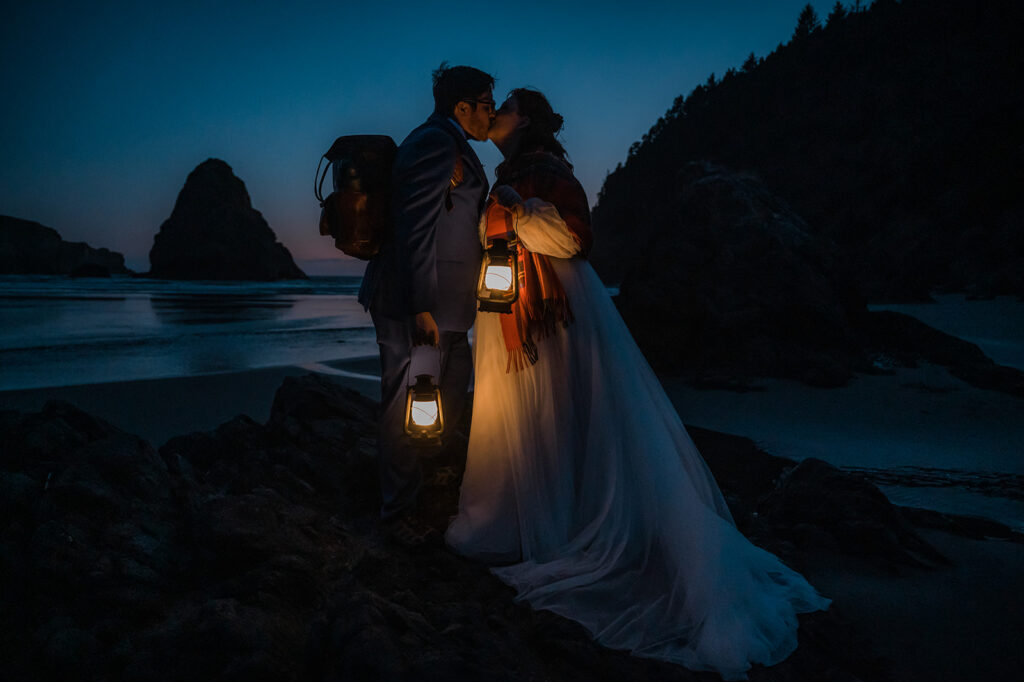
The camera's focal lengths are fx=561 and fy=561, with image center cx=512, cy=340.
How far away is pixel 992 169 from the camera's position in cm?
2075

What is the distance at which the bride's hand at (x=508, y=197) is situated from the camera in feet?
8.27

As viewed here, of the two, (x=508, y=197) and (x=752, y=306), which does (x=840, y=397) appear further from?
(x=508, y=197)

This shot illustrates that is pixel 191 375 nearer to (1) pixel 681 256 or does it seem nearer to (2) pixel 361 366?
(2) pixel 361 366

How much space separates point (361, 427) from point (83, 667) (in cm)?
254

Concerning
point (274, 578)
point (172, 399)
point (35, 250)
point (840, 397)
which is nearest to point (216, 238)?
point (35, 250)

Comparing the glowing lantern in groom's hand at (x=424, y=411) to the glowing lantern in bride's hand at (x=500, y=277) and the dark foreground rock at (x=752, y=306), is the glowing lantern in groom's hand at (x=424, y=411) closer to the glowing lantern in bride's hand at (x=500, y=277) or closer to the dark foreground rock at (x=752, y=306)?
the glowing lantern in bride's hand at (x=500, y=277)

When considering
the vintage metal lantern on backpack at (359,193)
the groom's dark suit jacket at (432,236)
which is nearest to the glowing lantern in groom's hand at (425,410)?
the groom's dark suit jacket at (432,236)

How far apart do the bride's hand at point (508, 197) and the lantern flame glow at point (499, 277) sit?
10.8 inches

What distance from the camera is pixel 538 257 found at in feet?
8.86

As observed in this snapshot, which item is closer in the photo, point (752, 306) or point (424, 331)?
point (424, 331)

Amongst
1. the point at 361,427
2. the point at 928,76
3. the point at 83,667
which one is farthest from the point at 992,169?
the point at 83,667

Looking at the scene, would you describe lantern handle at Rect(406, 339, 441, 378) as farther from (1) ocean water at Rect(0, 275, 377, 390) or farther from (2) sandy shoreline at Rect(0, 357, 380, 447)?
(1) ocean water at Rect(0, 275, 377, 390)

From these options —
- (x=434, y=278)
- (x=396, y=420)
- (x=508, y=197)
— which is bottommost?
(x=396, y=420)

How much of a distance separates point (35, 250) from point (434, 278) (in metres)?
90.3
